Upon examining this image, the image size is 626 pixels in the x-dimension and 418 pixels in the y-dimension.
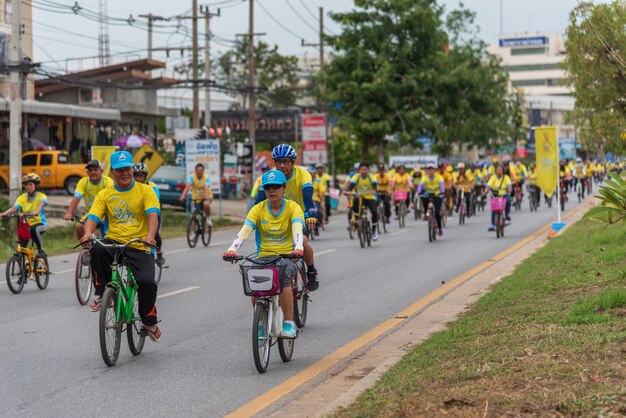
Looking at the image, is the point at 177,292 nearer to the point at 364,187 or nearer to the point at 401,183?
the point at 364,187

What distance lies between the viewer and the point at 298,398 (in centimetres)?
752

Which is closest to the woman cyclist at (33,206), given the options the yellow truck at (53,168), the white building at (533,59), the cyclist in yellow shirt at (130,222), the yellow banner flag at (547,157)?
the cyclist in yellow shirt at (130,222)

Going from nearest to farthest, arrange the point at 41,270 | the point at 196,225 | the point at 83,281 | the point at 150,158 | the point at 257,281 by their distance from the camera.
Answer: the point at 257,281, the point at 83,281, the point at 41,270, the point at 196,225, the point at 150,158

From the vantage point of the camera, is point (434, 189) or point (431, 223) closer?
point (431, 223)

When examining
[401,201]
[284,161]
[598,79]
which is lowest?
[401,201]

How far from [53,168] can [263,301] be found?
112ft

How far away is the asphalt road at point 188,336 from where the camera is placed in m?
7.86

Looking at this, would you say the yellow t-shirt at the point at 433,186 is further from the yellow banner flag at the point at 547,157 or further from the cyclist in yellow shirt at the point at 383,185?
the yellow banner flag at the point at 547,157

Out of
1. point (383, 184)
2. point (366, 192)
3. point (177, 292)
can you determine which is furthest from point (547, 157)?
point (177, 292)

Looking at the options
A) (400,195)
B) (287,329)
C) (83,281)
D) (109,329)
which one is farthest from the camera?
(400,195)

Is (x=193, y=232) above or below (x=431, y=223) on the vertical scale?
below

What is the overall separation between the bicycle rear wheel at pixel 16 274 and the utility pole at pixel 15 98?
12.0m

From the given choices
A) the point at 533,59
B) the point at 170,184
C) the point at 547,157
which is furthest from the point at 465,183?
the point at 533,59

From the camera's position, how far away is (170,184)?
39.9 meters
